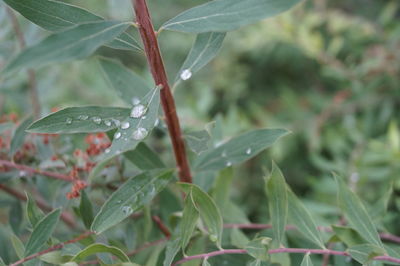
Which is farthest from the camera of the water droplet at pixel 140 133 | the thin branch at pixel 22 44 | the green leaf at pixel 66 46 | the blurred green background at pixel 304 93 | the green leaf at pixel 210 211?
the blurred green background at pixel 304 93

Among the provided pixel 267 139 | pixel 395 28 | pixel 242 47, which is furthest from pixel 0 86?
pixel 395 28

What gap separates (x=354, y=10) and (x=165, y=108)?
1.48 metres

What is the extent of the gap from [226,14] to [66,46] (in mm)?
199

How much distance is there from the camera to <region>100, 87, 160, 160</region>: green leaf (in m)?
0.56

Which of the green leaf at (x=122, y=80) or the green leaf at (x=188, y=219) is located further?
the green leaf at (x=122, y=80)

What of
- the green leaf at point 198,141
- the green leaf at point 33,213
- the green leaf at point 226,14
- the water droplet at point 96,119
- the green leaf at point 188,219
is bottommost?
the green leaf at point 188,219

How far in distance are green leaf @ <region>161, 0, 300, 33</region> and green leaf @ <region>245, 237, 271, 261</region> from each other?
28cm

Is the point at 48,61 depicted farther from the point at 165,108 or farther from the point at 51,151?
the point at 51,151

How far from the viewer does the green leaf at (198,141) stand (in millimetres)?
669

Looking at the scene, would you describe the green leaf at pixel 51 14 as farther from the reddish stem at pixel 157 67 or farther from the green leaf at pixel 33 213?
the green leaf at pixel 33 213

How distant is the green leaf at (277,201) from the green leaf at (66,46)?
32 cm

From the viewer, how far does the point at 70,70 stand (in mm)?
1791

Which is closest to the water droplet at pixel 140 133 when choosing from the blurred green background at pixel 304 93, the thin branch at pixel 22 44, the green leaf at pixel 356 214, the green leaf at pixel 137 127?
the green leaf at pixel 137 127

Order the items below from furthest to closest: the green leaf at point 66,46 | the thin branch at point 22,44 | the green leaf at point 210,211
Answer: the thin branch at point 22,44 < the green leaf at point 210,211 < the green leaf at point 66,46
